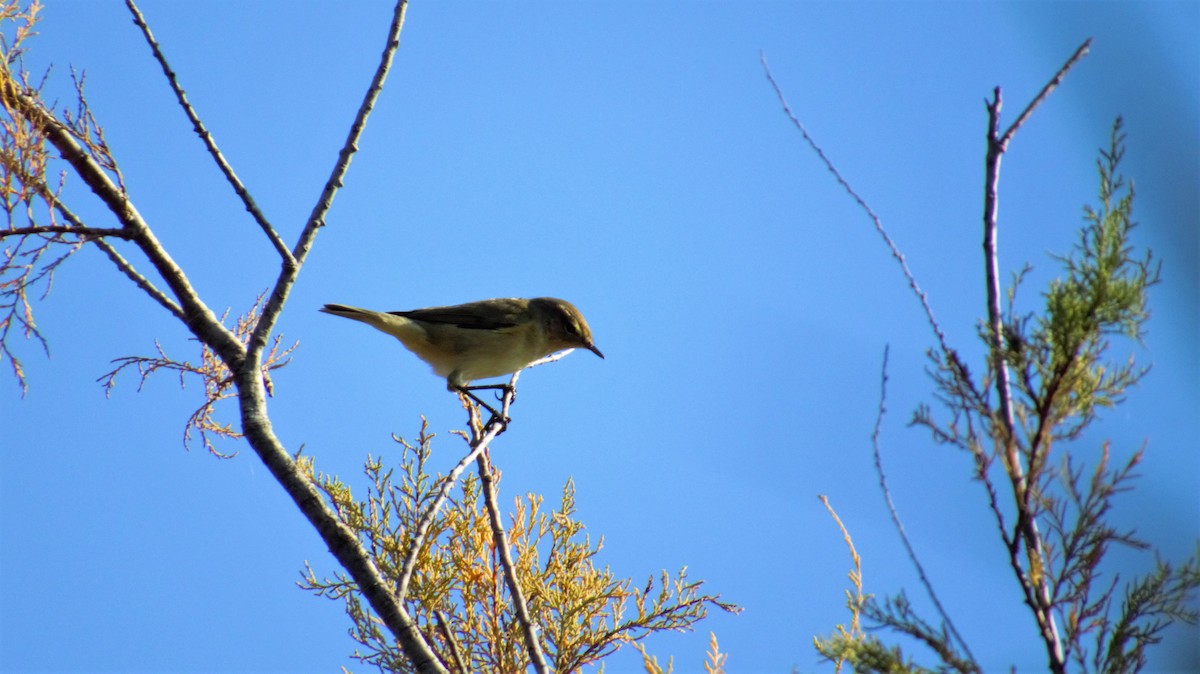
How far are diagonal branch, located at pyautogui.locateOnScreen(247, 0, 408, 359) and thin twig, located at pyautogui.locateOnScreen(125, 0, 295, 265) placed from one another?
0.06m

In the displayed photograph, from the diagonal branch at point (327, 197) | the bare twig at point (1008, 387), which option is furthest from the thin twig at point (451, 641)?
the bare twig at point (1008, 387)

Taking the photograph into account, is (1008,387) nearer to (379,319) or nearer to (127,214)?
(127,214)

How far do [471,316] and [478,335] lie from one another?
0.25 m

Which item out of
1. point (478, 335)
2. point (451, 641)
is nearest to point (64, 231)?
point (451, 641)

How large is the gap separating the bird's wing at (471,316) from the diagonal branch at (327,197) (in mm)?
3174

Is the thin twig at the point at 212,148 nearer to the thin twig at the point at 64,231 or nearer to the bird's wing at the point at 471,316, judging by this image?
the thin twig at the point at 64,231

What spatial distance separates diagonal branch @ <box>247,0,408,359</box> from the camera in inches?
126

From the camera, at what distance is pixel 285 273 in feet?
10.7

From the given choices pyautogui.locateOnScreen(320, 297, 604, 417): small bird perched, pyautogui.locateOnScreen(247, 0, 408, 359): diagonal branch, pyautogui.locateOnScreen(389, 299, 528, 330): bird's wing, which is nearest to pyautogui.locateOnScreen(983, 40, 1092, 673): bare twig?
pyautogui.locateOnScreen(247, 0, 408, 359): diagonal branch

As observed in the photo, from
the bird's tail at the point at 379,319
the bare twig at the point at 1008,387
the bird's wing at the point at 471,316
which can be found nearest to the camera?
the bare twig at the point at 1008,387

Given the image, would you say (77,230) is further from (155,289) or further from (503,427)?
(503,427)

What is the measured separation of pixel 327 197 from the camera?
325 centimetres

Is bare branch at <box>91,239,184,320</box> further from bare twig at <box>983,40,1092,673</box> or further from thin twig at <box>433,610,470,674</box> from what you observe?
bare twig at <box>983,40,1092,673</box>

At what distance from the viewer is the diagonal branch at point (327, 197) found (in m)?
3.21
